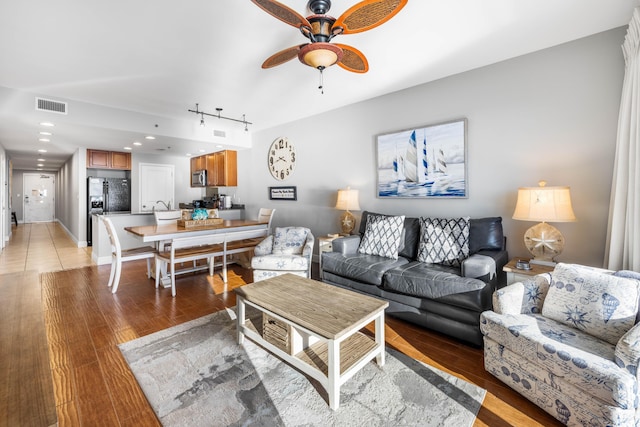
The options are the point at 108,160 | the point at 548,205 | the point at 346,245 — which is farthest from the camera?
the point at 108,160

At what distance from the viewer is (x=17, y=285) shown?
3.75 meters

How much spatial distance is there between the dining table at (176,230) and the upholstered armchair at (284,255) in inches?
27.0

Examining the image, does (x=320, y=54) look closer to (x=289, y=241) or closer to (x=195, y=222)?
(x=289, y=241)

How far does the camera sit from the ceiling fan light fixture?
5.75ft

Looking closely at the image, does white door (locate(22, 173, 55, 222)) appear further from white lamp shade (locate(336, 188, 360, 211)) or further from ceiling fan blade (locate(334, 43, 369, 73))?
ceiling fan blade (locate(334, 43, 369, 73))

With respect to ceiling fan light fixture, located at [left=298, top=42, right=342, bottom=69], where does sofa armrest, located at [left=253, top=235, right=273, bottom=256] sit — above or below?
below

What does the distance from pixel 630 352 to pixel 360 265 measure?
6.31 feet

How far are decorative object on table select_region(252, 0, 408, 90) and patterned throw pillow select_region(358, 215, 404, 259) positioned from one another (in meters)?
1.76

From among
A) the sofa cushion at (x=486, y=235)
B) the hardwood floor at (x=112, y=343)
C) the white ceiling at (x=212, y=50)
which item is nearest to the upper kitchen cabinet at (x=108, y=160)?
the white ceiling at (x=212, y=50)

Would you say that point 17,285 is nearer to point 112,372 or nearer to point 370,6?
point 112,372

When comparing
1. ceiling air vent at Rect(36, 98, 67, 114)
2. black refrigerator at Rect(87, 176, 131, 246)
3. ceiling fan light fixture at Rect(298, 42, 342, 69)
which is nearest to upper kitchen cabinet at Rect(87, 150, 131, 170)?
black refrigerator at Rect(87, 176, 131, 246)

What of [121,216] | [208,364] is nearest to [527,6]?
[208,364]

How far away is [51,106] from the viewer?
3693 mm

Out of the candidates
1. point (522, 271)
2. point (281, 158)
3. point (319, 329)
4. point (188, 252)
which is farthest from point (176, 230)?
point (522, 271)
